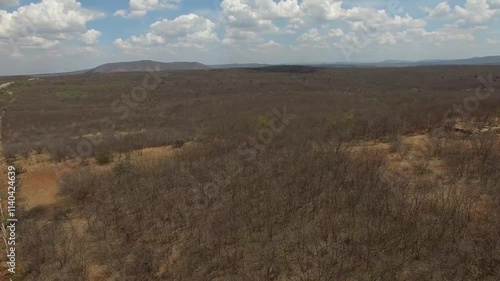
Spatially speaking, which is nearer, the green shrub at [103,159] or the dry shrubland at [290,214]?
the dry shrubland at [290,214]

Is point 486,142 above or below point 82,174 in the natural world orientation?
above

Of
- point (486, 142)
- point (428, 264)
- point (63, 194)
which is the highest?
point (486, 142)

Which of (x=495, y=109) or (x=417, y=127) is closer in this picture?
(x=417, y=127)

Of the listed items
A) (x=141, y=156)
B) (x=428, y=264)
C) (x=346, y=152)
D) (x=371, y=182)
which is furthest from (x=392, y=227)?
(x=141, y=156)

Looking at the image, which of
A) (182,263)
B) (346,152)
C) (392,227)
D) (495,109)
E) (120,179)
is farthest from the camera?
(495,109)

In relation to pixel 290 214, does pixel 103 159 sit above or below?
below

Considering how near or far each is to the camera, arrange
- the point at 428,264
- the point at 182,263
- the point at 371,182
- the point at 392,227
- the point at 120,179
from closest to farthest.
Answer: the point at 428,264, the point at 392,227, the point at 182,263, the point at 371,182, the point at 120,179

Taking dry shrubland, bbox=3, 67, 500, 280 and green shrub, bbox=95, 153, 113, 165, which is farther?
green shrub, bbox=95, 153, 113, 165

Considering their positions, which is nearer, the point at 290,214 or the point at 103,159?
the point at 290,214

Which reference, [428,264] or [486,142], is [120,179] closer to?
[428,264]
